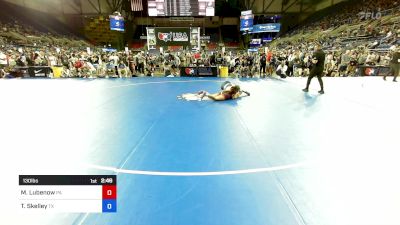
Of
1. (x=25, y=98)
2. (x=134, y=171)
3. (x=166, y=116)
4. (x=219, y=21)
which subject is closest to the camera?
(x=134, y=171)

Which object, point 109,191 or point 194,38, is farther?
point 194,38

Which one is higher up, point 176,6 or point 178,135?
point 176,6

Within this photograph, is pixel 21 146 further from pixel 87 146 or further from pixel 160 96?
pixel 160 96

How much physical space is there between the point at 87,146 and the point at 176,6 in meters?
19.7

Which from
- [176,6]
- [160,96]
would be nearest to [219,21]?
[176,6]

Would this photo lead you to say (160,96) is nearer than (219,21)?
Yes

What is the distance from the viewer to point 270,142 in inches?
193
